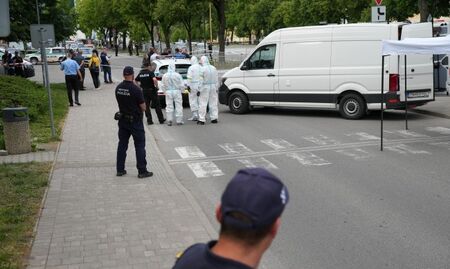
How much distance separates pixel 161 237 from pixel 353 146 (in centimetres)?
637

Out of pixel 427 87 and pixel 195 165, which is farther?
pixel 427 87

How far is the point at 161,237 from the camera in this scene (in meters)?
5.88

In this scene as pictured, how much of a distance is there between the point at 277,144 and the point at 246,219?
32.7 ft

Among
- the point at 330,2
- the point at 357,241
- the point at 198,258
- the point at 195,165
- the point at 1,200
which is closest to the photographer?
the point at 198,258

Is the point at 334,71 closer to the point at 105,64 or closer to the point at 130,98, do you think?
the point at 130,98

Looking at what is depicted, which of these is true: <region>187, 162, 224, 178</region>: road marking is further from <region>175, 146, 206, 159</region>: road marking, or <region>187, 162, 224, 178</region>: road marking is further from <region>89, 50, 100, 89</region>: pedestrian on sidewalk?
<region>89, 50, 100, 89</region>: pedestrian on sidewalk

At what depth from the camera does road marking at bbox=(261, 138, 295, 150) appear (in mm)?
11438

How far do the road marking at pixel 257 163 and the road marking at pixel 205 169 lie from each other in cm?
56

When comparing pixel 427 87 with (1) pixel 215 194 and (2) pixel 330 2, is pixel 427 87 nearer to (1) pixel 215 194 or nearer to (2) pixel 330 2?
(1) pixel 215 194

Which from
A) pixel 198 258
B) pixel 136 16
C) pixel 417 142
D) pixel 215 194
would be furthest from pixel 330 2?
pixel 198 258

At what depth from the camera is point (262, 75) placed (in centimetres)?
1645

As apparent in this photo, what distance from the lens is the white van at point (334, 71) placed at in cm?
1448

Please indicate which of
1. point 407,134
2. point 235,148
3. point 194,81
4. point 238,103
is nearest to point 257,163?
point 235,148

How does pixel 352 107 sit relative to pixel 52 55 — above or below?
below
